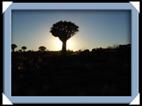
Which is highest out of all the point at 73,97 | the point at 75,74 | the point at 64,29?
the point at 64,29

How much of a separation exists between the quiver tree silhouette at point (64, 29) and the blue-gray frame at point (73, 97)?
13 centimetres

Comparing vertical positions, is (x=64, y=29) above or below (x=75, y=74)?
above

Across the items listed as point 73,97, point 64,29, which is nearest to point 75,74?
point 73,97

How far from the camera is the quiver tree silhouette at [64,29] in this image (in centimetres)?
434

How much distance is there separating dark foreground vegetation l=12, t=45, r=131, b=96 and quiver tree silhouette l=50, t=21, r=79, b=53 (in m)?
0.12

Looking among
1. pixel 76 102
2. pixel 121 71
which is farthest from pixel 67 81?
pixel 121 71

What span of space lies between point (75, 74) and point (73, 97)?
0.19 m

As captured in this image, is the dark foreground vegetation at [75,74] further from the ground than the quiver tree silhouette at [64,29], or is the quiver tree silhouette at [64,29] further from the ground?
the quiver tree silhouette at [64,29]

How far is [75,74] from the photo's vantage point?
4.34 metres

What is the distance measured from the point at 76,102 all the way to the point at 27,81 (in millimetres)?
441

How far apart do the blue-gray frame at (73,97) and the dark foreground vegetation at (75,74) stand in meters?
0.04

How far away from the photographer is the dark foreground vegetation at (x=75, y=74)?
4.33m

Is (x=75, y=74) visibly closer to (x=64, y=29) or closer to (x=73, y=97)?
(x=73, y=97)

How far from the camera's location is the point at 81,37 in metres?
4.36
